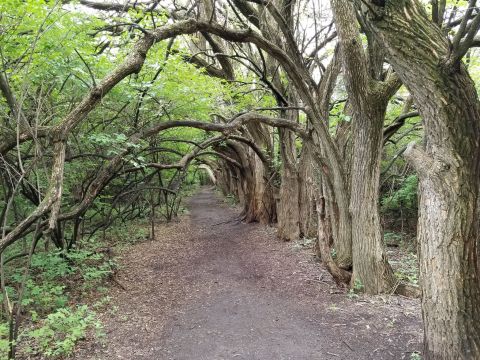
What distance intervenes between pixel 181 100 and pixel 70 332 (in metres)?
5.76

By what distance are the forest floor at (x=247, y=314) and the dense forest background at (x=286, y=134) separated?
0.46 m

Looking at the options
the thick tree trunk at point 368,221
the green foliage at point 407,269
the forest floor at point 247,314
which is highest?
the thick tree trunk at point 368,221

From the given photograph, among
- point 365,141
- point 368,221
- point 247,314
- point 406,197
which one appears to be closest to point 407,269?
point 368,221

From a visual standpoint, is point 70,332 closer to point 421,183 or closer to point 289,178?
point 421,183

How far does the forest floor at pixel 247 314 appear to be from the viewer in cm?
411

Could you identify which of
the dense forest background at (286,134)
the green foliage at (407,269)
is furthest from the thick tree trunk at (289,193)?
the green foliage at (407,269)

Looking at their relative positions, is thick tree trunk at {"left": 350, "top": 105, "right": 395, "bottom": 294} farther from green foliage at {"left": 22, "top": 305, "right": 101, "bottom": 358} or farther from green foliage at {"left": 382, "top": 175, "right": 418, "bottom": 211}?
green foliage at {"left": 382, "top": 175, "right": 418, "bottom": 211}

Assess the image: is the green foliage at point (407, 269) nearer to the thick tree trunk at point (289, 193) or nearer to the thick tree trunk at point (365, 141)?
the thick tree trunk at point (365, 141)

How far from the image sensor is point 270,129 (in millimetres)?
13016

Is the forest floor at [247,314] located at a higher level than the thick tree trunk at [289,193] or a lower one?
lower

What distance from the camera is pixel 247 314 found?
5.28 metres

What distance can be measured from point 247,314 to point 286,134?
5820 millimetres

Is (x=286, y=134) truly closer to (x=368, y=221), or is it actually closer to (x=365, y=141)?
(x=365, y=141)

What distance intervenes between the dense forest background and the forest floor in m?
0.46
